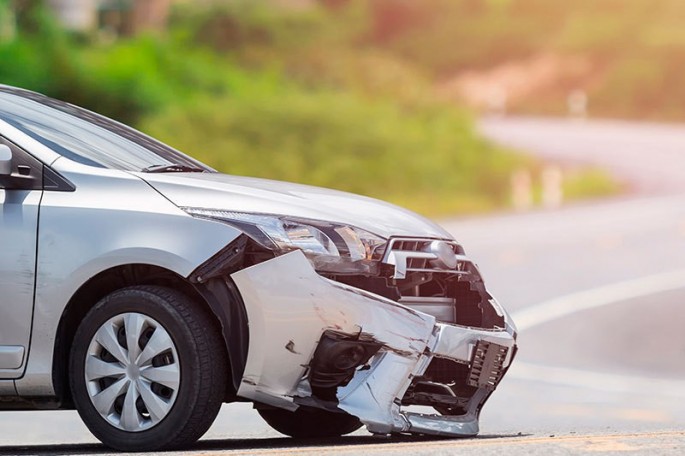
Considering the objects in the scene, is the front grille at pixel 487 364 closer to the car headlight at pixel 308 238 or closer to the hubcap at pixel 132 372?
the car headlight at pixel 308 238

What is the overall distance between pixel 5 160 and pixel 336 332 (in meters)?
1.51

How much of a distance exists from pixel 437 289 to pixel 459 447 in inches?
33.4

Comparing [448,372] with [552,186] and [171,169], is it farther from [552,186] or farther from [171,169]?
[552,186]

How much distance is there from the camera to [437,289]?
22.2 feet

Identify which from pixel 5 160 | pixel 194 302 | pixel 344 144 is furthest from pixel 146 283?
pixel 344 144

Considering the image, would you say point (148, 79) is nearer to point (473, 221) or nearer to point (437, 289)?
point (473, 221)

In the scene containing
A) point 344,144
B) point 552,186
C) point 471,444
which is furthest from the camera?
point 344,144

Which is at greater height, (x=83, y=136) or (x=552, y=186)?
(x=552, y=186)

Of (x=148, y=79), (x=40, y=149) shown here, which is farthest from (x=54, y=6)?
(x=40, y=149)

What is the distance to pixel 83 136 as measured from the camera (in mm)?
6973

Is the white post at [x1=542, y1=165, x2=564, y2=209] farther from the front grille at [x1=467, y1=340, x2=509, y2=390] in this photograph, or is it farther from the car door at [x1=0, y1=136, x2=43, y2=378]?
the car door at [x1=0, y1=136, x2=43, y2=378]

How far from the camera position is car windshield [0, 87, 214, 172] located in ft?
22.2

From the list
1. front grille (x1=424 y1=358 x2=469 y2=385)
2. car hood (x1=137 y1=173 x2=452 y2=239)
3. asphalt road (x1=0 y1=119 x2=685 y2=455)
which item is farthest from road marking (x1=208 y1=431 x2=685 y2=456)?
car hood (x1=137 y1=173 x2=452 y2=239)

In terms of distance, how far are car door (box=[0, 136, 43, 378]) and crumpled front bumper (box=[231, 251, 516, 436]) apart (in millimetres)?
863
